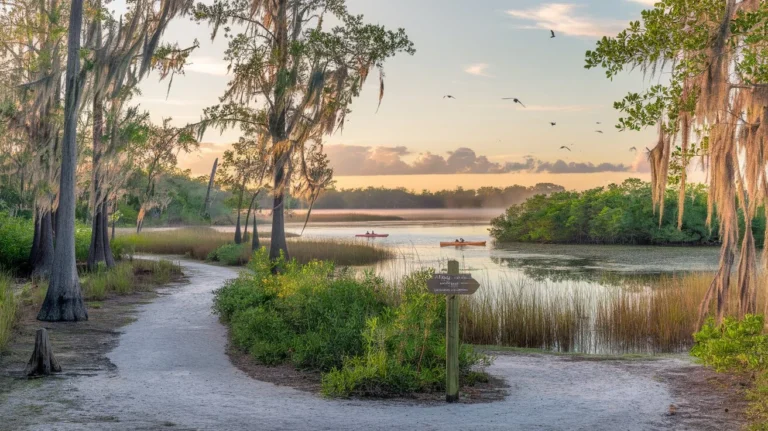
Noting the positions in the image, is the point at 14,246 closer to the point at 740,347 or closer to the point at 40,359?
the point at 40,359

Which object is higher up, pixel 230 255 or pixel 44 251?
pixel 44 251

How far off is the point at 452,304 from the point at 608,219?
50759 mm

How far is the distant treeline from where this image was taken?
5466cm

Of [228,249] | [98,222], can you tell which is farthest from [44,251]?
[228,249]

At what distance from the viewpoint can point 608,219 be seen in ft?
184

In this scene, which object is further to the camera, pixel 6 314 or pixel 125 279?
pixel 125 279

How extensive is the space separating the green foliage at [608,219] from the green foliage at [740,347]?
44755 millimetres

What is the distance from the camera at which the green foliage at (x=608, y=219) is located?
5469 cm

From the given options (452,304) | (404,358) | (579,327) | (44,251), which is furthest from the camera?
(44,251)

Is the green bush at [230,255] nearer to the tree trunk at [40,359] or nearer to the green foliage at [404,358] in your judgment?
the tree trunk at [40,359]

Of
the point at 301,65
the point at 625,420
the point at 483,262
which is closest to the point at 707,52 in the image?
the point at 625,420

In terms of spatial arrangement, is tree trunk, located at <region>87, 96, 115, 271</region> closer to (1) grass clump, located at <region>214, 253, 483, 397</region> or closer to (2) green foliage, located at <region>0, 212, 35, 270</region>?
(2) green foliage, located at <region>0, 212, 35, 270</region>

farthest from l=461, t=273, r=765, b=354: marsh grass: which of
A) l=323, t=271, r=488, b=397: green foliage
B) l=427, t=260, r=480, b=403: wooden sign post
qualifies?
l=427, t=260, r=480, b=403: wooden sign post

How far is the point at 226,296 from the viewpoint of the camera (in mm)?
14836
